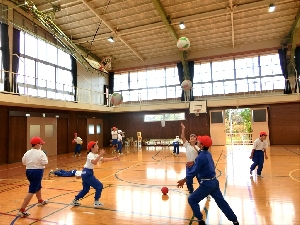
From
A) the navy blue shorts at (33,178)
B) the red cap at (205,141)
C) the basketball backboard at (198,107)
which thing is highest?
the basketball backboard at (198,107)

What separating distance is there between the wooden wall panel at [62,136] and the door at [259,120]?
13347 mm

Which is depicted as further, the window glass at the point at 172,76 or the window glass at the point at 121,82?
the window glass at the point at 121,82

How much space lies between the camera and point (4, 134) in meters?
11.2

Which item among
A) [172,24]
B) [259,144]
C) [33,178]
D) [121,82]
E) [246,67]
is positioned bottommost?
[33,178]

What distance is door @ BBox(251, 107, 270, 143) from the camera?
53.5ft

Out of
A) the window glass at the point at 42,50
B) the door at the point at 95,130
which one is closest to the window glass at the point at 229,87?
the door at the point at 95,130

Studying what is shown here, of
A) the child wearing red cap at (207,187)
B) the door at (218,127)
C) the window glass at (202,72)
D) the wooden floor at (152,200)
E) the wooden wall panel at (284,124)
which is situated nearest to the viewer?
the child wearing red cap at (207,187)

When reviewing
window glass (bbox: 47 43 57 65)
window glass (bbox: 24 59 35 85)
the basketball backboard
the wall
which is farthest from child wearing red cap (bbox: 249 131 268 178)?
window glass (bbox: 47 43 57 65)

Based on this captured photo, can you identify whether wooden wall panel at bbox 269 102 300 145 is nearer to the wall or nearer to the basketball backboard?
the wall

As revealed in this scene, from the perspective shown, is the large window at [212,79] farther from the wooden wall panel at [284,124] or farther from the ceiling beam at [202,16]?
the ceiling beam at [202,16]

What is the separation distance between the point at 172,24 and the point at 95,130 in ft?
33.6

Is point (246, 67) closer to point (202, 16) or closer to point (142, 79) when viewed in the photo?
point (202, 16)

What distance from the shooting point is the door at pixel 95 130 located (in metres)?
17.7

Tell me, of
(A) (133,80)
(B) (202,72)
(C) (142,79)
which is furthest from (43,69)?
(B) (202,72)
